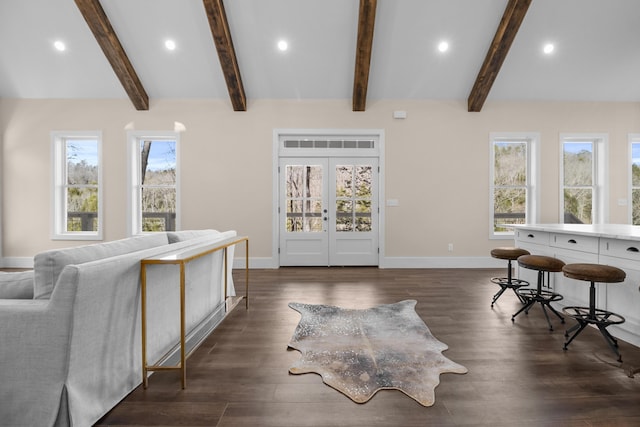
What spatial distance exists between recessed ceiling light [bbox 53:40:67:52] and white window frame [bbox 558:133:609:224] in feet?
26.1

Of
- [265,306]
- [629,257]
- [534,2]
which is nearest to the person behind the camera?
[629,257]

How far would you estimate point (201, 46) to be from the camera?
14.9 ft

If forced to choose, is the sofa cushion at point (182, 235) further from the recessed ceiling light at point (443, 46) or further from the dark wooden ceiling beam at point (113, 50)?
the recessed ceiling light at point (443, 46)

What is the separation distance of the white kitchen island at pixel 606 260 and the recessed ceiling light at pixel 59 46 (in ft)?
22.0

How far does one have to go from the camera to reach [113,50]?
4352mm

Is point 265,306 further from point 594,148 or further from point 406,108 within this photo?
point 594,148

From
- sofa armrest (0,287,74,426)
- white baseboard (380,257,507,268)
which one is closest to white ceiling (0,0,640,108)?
white baseboard (380,257,507,268)

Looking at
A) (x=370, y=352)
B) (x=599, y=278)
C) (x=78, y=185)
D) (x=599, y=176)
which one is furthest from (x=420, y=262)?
(x=78, y=185)

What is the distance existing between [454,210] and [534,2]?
9.96ft

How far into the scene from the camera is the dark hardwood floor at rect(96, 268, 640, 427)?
157 centimetres

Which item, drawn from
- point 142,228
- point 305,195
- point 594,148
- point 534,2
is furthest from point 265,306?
point 594,148

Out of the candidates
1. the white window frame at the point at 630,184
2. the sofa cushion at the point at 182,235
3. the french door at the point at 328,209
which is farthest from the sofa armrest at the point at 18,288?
the white window frame at the point at 630,184

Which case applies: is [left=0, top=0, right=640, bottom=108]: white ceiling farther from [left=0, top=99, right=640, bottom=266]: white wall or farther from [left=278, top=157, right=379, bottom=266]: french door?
[left=278, top=157, right=379, bottom=266]: french door

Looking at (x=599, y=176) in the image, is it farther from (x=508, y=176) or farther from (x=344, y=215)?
(x=344, y=215)
